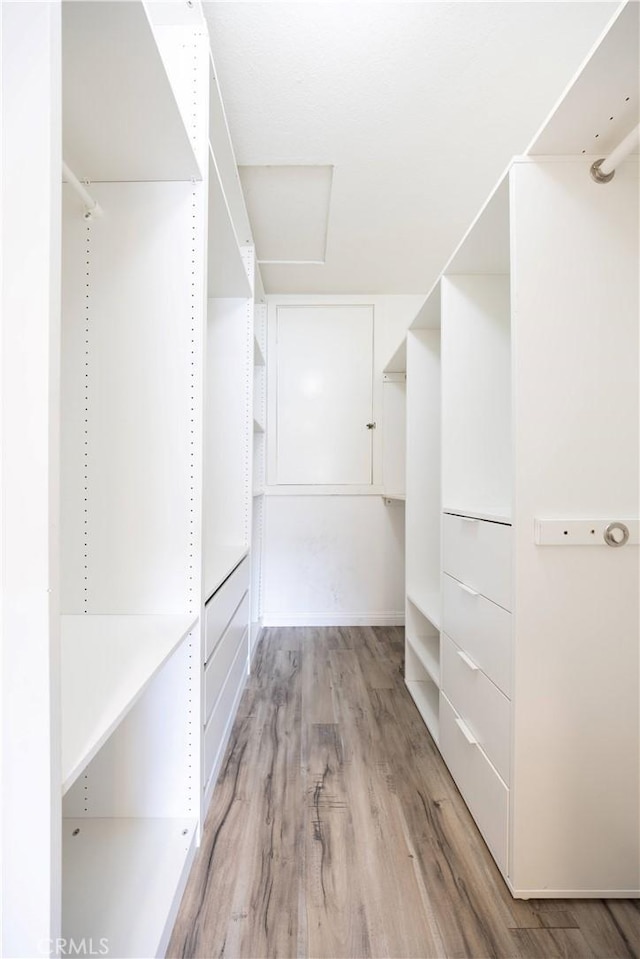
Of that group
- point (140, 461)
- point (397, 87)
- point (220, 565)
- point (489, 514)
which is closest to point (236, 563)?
point (220, 565)

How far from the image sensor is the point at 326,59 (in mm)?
1427

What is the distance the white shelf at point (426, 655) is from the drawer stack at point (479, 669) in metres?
0.20

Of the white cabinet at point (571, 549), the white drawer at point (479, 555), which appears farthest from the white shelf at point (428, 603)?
the white cabinet at point (571, 549)

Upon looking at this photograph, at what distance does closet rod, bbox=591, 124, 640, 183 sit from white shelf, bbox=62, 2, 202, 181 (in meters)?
0.92

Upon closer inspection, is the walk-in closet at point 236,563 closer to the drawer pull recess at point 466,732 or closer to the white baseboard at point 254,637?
the drawer pull recess at point 466,732

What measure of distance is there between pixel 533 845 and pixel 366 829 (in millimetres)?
433

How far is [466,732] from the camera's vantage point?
135 cm

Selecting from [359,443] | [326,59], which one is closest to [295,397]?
[359,443]

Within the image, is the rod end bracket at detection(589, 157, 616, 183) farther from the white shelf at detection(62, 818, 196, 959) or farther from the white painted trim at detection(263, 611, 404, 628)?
the white painted trim at detection(263, 611, 404, 628)

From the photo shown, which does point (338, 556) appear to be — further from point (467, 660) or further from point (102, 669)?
point (102, 669)

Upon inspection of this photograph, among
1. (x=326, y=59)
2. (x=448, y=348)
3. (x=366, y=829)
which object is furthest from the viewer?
(x=448, y=348)

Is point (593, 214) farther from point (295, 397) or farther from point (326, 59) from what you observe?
point (295, 397)

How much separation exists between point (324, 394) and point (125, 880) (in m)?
2.68

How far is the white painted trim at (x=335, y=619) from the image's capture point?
10.4 feet
